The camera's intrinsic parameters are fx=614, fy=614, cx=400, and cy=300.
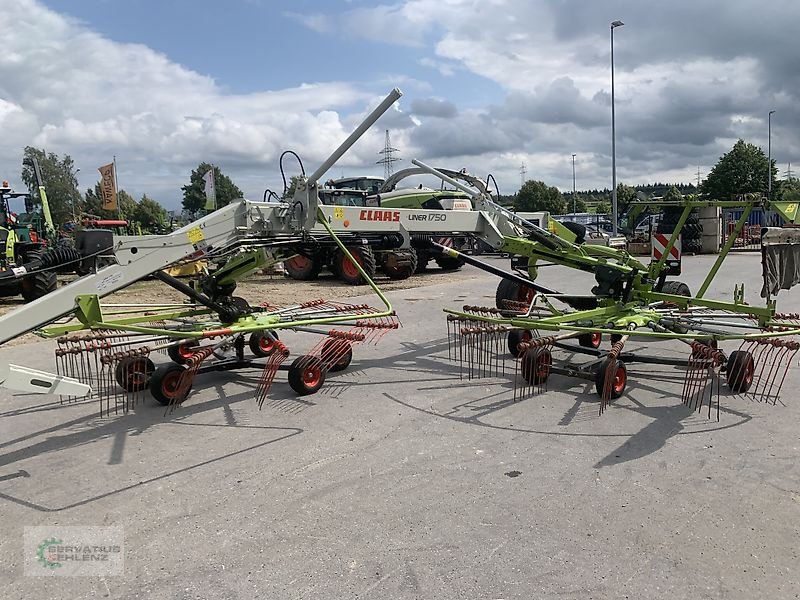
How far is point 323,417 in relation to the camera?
17.0ft

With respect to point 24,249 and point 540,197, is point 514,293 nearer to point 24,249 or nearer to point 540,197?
point 24,249

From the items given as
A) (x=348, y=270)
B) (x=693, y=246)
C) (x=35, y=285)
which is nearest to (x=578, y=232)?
(x=348, y=270)

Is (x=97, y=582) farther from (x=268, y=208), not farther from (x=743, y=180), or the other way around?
(x=743, y=180)

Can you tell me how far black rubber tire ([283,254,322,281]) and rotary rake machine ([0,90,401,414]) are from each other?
9377mm

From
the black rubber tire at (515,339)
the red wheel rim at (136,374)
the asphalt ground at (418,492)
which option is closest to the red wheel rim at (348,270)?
the black rubber tire at (515,339)

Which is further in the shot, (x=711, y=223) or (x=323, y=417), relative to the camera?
(x=711, y=223)

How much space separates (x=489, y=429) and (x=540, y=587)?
2.02 m

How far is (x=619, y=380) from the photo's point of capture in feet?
18.0

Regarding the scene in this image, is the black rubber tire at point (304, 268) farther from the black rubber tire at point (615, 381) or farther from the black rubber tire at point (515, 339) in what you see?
the black rubber tire at point (615, 381)

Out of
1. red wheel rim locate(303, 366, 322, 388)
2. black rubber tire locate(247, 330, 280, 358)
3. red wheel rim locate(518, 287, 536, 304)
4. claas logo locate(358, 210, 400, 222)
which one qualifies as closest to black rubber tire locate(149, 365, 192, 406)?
red wheel rim locate(303, 366, 322, 388)

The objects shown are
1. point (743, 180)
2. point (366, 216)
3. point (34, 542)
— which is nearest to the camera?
point (34, 542)

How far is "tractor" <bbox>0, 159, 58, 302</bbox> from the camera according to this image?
1241 cm

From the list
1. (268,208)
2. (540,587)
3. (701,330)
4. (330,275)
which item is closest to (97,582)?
(540,587)
